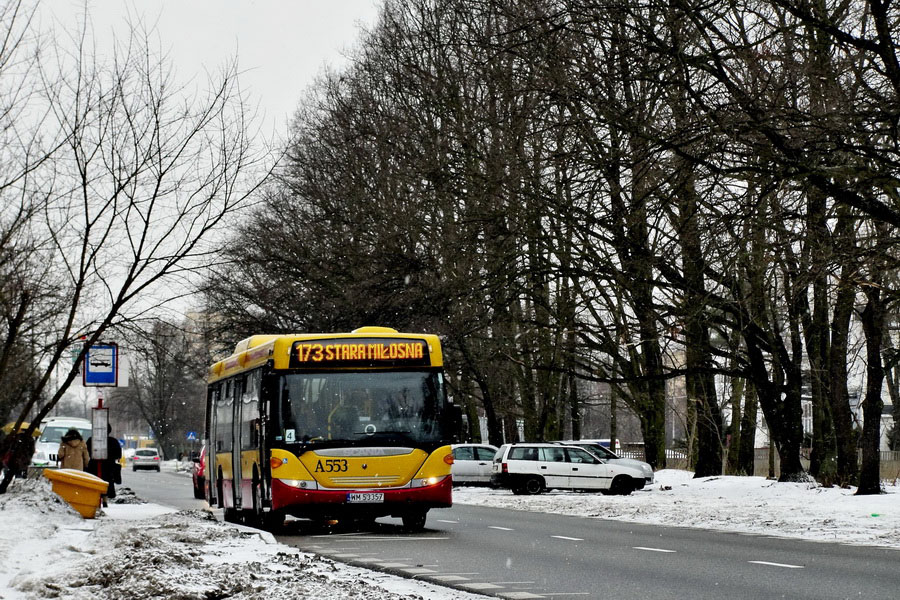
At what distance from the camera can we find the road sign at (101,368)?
2433cm

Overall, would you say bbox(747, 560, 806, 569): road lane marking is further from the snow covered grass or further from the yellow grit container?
the yellow grit container

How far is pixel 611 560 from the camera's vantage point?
588 inches

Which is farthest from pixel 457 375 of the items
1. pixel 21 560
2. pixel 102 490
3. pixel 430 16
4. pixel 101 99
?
pixel 21 560

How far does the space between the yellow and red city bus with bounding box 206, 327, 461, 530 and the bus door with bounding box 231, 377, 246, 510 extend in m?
1.66

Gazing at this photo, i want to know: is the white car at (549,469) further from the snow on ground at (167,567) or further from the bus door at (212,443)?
the snow on ground at (167,567)

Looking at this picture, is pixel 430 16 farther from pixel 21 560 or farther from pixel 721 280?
pixel 21 560

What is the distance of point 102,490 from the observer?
859 inches

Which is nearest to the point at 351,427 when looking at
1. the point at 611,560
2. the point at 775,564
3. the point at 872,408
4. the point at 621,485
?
the point at 611,560

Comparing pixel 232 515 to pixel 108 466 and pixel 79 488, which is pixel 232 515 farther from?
pixel 108 466

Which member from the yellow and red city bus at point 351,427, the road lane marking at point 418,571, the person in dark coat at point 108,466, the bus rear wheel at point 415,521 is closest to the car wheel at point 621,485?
the person in dark coat at point 108,466

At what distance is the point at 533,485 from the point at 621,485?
7.92 ft

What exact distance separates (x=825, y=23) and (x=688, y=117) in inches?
111

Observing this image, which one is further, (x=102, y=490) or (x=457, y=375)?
(x=457, y=375)

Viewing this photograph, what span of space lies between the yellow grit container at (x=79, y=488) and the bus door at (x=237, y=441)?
2257mm
